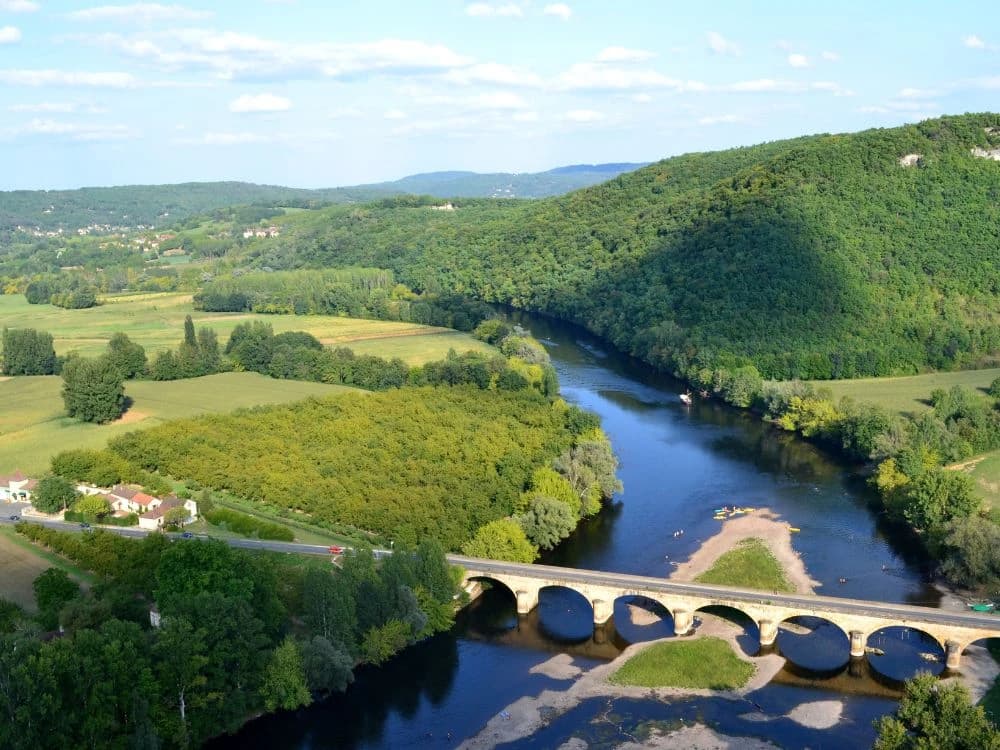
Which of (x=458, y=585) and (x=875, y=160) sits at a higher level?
(x=875, y=160)

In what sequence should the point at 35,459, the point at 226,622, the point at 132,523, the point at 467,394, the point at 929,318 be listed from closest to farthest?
the point at 226,622, the point at 132,523, the point at 35,459, the point at 467,394, the point at 929,318

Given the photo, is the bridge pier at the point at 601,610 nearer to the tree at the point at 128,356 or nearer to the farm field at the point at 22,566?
the farm field at the point at 22,566

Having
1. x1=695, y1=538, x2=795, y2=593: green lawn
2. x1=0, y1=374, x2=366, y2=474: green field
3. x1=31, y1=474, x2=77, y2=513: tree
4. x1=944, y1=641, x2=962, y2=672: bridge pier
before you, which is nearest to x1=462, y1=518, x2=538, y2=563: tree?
x1=695, y1=538, x2=795, y2=593: green lawn

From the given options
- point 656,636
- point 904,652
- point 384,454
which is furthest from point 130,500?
point 904,652

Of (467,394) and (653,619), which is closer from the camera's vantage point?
(653,619)

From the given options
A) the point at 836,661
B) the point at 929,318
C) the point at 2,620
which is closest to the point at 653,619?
the point at 836,661

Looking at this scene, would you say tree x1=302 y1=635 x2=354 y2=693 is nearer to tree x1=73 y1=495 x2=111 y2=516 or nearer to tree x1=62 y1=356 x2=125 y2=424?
tree x1=73 y1=495 x2=111 y2=516

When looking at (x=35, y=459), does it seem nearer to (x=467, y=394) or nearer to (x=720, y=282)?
(x=467, y=394)
